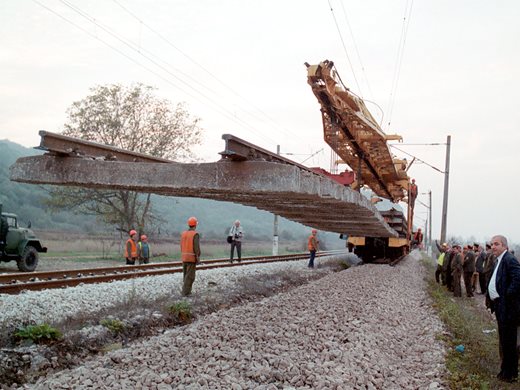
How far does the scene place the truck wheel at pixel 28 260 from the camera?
14422mm

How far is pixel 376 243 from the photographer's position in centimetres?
2092

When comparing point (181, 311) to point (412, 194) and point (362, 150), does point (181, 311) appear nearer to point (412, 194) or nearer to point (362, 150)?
point (362, 150)

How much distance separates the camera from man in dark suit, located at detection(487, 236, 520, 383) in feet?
19.6

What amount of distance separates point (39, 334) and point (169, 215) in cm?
9478

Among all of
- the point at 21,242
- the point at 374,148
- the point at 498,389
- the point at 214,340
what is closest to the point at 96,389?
the point at 214,340

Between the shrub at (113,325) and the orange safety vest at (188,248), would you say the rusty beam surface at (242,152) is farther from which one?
the orange safety vest at (188,248)

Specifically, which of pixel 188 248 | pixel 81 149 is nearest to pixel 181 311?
pixel 188 248

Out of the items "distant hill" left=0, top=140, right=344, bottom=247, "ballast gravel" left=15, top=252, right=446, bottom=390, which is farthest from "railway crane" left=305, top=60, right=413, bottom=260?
"distant hill" left=0, top=140, right=344, bottom=247

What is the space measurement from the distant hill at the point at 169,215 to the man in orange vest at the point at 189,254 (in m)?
15.0

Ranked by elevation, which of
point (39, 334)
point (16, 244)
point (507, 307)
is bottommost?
point (39, 334)

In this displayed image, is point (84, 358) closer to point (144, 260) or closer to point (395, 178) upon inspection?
point (144, 260)

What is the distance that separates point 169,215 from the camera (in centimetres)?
9981

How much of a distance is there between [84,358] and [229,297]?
4.49m

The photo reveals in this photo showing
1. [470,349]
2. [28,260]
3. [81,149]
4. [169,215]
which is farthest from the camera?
[169,215]
